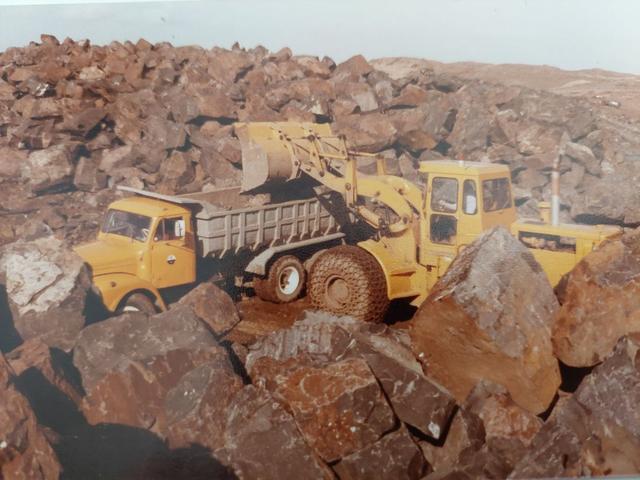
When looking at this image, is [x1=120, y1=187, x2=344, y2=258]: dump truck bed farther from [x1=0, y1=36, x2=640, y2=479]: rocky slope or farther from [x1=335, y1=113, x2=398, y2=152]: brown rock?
[x1=335, y1=113, x2=398, y2=152]: brown rock

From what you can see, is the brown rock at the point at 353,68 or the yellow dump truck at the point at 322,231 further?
the brown rock at the point at 353,68

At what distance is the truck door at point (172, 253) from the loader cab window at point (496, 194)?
274 centimetres

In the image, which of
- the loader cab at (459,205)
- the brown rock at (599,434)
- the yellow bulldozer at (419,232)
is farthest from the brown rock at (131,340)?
the brown rock at (599,434)

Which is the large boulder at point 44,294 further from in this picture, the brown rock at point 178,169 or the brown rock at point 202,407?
the brown rock at point 178,169

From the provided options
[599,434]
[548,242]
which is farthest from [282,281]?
[599,434]

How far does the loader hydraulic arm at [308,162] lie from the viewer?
248 inches

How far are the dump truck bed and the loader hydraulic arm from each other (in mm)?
276

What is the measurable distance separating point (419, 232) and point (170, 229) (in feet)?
7.58

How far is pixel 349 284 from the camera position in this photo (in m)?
5.61

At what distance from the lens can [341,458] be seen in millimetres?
4180

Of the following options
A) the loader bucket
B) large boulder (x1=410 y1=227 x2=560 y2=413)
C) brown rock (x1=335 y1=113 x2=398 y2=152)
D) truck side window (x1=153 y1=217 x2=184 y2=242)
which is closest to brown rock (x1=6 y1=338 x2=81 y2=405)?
truck side window (x1=153 y1=217 x2=184 y2=242)

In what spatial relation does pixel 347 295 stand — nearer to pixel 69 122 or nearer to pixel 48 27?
pixel 48 27

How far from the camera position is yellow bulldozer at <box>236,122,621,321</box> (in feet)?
16.8

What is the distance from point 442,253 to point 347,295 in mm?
910
